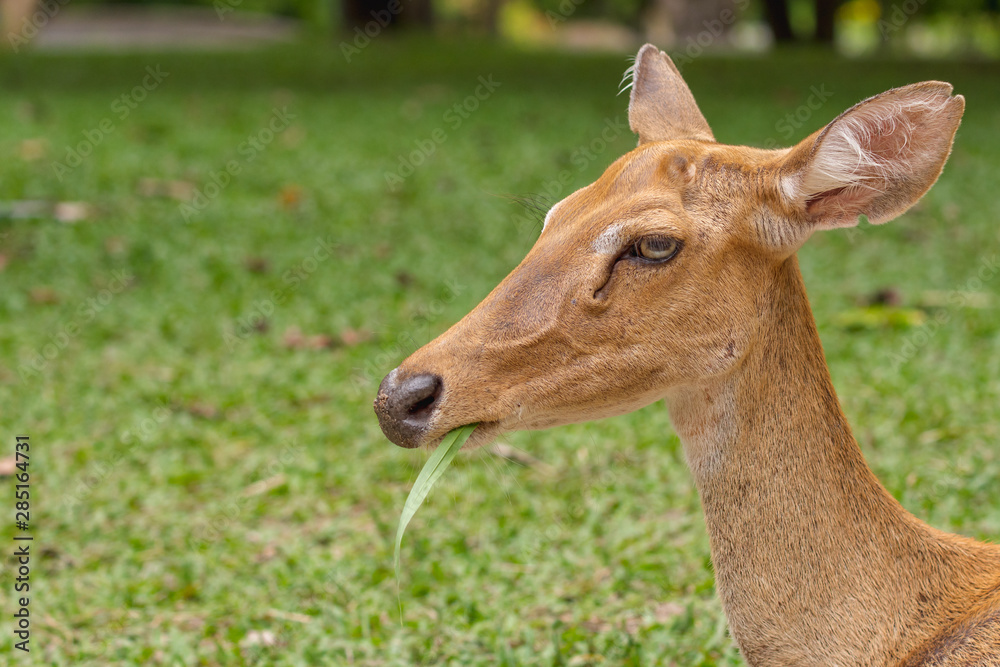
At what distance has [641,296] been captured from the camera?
230 centimetres

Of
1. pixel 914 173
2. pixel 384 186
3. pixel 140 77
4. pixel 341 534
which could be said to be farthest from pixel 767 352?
pixel 140 77

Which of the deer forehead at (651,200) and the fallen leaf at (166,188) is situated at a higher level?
the deer forehead at (651,200)

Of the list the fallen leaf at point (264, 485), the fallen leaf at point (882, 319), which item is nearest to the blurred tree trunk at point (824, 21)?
the fallen leaf at point (882, 319)

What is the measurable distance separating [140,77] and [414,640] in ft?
37.1

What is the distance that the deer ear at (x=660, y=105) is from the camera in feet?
9.12

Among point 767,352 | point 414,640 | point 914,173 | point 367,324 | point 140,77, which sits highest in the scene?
point 914,173

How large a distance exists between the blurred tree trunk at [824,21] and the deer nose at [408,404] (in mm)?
22595

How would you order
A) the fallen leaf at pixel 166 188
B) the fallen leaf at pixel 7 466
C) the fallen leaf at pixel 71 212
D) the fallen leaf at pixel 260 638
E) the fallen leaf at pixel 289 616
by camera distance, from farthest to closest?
the fallen leaf at pixel 166 188, the fallen leaf at pixel 71 212, the fallen leaf at pixel 7 466, the fallen leaf at pixel 289 616, the fallen leaf at pixel 260 638

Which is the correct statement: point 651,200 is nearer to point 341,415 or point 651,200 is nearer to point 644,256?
point 644,256

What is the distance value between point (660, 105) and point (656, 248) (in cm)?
70

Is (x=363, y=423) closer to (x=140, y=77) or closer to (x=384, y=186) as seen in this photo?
(x=384, y=186)

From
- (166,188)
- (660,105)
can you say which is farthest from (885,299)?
(166,188)

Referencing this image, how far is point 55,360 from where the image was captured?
5867 millimetres

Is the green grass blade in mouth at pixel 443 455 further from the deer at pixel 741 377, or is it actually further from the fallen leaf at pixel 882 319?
the fallen leaf at pixel 882 319
